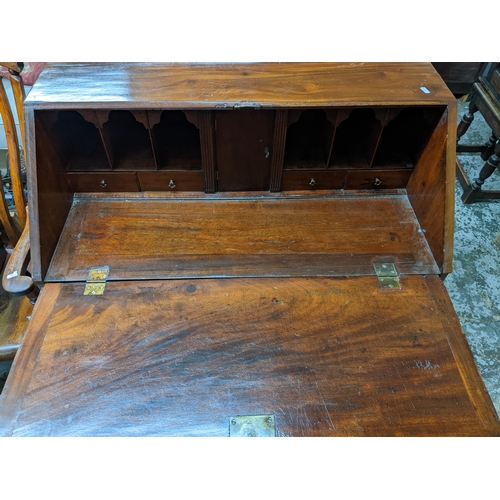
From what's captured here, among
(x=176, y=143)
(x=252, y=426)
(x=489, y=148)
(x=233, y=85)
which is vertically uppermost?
(x=233, y=85)

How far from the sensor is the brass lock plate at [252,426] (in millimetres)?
954

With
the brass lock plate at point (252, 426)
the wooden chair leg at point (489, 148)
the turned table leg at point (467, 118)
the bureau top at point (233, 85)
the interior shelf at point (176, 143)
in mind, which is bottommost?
the wooden chair leg at point (489, 148)

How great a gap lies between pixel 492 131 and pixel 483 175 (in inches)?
10.9

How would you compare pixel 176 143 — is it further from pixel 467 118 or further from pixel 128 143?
pixel 467 118

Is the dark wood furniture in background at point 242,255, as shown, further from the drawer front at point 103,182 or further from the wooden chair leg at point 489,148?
the wooden chair leg at point 489,148

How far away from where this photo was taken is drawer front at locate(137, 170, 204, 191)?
4.49 ft

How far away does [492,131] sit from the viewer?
2.33 m

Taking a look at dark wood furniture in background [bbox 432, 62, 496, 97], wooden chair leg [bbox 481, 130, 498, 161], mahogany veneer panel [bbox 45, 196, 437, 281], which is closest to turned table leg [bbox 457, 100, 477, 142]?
wooden chair leg [bbox 481, 130, 498, 161]

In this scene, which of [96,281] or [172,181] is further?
[172,181]

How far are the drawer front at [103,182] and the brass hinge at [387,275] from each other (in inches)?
32.8

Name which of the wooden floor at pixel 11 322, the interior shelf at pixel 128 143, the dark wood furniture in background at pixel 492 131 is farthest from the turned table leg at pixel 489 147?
the wooden floor at pixel 11 322

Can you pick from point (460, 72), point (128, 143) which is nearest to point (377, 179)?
point (128, 143)

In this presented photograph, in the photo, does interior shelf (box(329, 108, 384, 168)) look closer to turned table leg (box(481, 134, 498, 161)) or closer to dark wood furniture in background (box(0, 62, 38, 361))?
dark wood furniture in background (box(0, 62, 38, 361))

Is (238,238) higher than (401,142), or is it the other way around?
(401,142)
